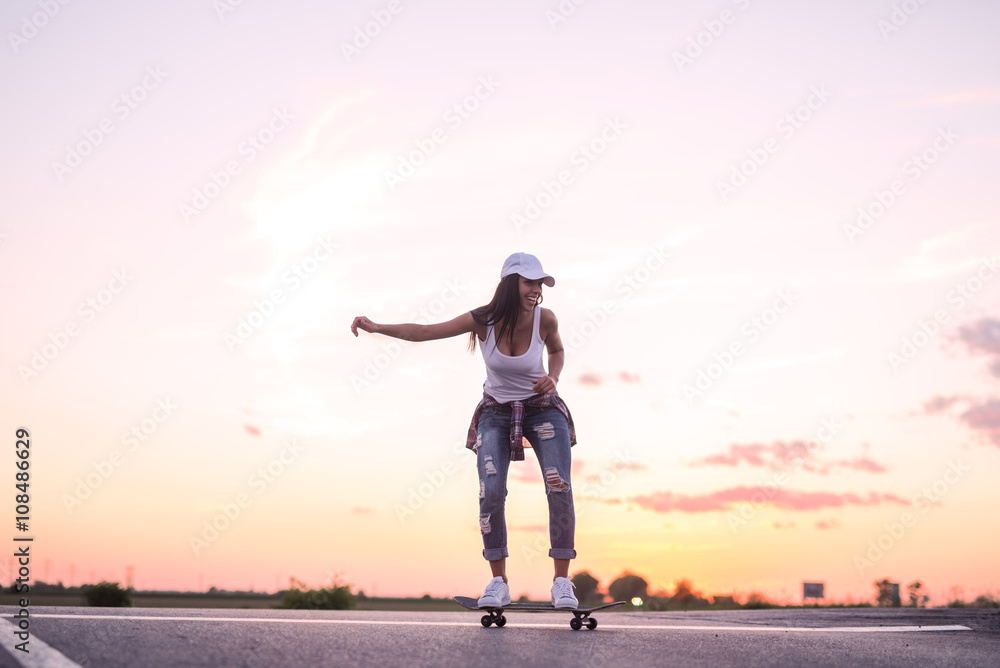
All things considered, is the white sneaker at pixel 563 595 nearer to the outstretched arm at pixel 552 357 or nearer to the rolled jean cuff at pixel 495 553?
Answer: the rolled jean cuff at pixel 495 553

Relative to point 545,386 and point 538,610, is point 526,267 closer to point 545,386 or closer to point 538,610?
point 545,386

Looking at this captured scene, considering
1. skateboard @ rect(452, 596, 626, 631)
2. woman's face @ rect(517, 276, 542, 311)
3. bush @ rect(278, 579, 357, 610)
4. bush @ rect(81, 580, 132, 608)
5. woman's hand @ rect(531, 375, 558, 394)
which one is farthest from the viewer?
bush @ rect(81, 580, 132, 608)

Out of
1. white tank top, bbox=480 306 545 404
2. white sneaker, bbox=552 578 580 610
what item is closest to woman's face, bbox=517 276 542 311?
white tank top, bbox=480 306 545 404

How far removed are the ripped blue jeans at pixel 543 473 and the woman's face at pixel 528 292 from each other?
746 mm

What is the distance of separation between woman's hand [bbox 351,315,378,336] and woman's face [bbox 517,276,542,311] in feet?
3.42

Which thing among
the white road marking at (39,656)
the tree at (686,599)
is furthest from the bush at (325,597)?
the white road marking at (39,656)

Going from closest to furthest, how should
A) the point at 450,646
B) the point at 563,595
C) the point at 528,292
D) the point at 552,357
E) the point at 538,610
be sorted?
the point at 450,646 < the point at 538,610 < the point at 563,595 < the point at 528,292 < the point at 552,357

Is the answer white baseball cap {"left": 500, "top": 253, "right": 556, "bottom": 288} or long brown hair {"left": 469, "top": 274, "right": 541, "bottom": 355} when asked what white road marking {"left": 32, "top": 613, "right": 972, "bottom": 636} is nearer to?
long brown hair {"left": 469, "top": 274, "right": 541, "bottom": 355}

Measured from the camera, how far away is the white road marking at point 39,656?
11.7 feet

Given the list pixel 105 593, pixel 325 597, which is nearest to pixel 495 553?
pixel 325 597

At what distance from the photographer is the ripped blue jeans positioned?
6312 mm

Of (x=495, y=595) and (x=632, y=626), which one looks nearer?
(x=495, y=595)

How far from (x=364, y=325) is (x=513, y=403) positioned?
1177 millimetres

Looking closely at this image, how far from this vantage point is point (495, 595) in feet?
19.8
